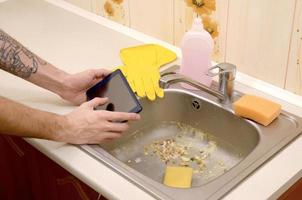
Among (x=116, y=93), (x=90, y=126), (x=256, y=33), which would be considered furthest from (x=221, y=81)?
A: (x=90, y=126)

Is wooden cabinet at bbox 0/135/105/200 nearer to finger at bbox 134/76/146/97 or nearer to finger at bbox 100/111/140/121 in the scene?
finger at bbox 100/111/140/121

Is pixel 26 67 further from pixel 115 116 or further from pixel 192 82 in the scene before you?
pixel 192 82

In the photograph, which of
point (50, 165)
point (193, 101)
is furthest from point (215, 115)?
point (50, 165)

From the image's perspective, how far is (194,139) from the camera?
4.79 feet

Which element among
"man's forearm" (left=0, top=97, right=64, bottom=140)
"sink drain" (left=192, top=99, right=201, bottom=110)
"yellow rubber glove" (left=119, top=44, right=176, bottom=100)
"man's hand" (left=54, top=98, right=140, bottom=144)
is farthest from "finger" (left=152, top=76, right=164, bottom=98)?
"man's forearm" (left=0, top=97, right=64, bottom=140)

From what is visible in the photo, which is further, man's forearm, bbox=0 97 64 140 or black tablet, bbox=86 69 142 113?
black tablet, bbox=86 69 142 113

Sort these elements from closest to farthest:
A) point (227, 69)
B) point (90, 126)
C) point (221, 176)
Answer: point (221, 176) < point (90, 126) < point (227, 69)

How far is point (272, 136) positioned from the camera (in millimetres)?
1229

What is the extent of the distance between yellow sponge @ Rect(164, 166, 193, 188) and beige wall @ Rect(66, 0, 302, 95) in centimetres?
41

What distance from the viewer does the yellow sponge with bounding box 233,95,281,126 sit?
1.26m

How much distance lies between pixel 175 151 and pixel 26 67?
511mm

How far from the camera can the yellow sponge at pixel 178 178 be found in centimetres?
120

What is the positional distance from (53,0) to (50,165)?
1.04 meters

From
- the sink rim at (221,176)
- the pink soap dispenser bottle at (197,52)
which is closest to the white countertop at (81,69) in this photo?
the sink rim at (221,176)
